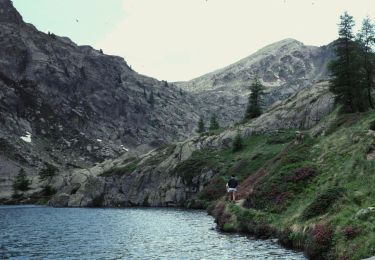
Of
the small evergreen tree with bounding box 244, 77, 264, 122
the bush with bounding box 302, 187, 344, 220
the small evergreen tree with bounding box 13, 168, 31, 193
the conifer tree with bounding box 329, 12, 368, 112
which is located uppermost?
the small evergreen tree with bounding box 244, 77, 264, 122

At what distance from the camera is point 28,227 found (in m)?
62.2

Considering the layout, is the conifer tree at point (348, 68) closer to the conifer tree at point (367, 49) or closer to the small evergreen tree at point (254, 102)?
the conifer tree at point (367, 49)

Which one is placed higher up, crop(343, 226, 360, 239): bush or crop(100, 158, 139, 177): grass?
crop(100, 158, 139, 177): grass

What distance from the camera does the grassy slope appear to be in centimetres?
2666

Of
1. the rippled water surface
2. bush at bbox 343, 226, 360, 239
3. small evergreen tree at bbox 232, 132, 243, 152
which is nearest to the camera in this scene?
bush at bbox 343, 226, 360, 239

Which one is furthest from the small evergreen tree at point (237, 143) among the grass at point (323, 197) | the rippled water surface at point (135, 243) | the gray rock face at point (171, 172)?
the rippled water surface at point (135, 243)

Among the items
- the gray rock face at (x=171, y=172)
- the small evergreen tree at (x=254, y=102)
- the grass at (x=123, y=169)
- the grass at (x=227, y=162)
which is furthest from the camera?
the small evergreen tree at (x=254, y=102)

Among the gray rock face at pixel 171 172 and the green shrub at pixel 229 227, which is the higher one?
the gray rock face at pixel 171 172

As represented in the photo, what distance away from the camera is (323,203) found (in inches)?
1321

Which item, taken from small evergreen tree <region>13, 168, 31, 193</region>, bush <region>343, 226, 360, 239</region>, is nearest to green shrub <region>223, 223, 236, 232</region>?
bush <region>343, 226, 360, 239</region>

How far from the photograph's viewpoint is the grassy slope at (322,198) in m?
26.7

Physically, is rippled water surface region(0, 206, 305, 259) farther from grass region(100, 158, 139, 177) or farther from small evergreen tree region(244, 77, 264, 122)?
small evergreen tree region(244, 77, 264, 122)

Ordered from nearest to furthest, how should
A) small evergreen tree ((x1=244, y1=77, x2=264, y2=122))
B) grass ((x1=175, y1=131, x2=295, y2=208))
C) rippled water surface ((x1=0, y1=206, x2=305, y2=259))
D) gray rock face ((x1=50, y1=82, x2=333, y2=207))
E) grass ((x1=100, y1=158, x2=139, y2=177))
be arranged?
rippled water surface ((x1=0, y1=206, x2=305, y2=259)) < grass ((x1=175, y1=131, x2=295, y2=208)) < gray rock face ((x1=50, y1=82, x2=333, y2=207)) < grass ((x1=100, y1=158, x2=139, y2=177)) < small evergreen tree ((x1=244, y1=77, x2=264, y2=122))

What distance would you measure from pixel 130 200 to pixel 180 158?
1802 centimetres
